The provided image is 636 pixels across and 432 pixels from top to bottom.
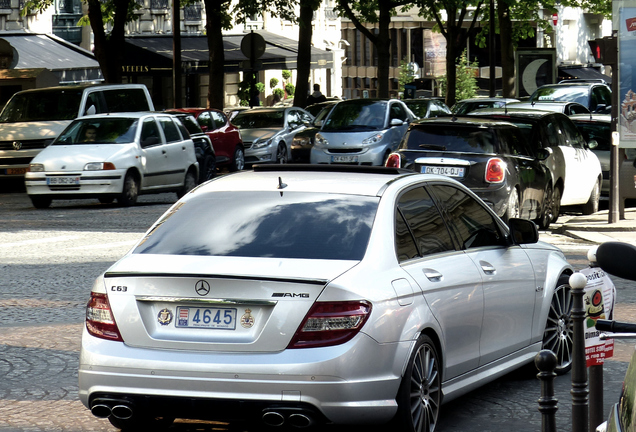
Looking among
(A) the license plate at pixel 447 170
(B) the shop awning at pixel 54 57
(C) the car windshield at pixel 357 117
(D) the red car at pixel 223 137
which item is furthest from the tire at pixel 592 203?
(B) the shop awning at pixel 54 57

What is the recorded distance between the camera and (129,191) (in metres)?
20.1

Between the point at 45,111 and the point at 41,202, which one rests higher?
the point at 45,111

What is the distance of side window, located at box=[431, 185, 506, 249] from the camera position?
22.2ft

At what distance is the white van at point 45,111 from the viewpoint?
23.3 metres

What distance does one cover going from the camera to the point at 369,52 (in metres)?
90.7

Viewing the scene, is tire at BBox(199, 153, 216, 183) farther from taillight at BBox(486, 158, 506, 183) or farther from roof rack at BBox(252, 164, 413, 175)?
roof rack at BBox(252, 164, 413, 175)

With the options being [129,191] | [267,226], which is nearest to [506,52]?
[129,191]

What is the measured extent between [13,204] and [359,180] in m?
16.3

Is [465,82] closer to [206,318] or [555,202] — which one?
[555,202]

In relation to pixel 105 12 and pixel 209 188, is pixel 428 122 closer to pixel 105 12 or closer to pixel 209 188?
pixel 209 188

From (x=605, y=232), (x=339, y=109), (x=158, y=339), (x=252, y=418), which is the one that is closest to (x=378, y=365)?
(x=252, y=418)

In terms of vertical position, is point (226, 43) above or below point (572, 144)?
above

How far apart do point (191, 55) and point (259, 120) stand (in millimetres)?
17834

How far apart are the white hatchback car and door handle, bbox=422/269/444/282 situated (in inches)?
549
